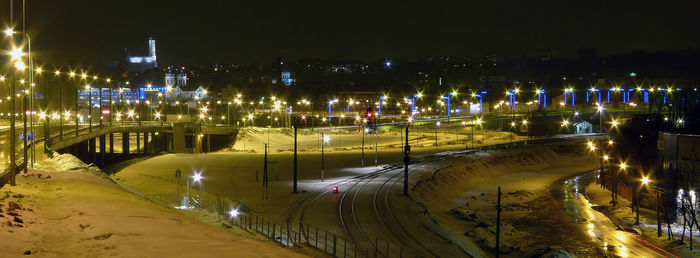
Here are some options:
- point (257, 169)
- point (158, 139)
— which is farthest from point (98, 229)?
point (158, 139)

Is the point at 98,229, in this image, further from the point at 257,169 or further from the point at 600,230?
the point at 257,169

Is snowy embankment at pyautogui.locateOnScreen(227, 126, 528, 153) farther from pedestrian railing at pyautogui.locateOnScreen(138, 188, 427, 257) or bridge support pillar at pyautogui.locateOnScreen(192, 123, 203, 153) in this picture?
pedestrian railing at pyautogui.locateOnScreen(138, 188, 427, 257)

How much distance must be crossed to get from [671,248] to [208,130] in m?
52.5

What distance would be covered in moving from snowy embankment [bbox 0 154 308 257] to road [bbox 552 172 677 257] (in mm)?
16586

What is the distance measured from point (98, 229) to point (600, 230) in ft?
78.4

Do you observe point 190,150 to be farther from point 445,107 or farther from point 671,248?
point 445,107

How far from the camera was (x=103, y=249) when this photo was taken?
12047 millimetres

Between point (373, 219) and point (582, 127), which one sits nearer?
point (373, 219)

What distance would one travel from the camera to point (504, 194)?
136 feet

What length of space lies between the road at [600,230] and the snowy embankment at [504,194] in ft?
3.97

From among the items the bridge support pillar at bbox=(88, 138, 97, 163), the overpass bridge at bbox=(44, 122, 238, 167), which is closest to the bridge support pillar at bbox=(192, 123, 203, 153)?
the overpass bridge at bbox=(44, 122, 238, 167)

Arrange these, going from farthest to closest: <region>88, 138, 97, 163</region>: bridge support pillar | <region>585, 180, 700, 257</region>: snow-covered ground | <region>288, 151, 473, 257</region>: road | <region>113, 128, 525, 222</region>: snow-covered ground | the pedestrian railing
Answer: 1. <region>88, 138, 97, 163</region>: bridge support pillar
2. <region>113, 128, 525, 222</region>: snow-covered ground
3. <region>585, 180, 700, 257</region>: snow-covered ground
4. <region>288, 151, 473, 257</region>: road
5. the pedestrian railing

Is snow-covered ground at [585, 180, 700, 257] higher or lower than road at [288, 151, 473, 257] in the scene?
lower

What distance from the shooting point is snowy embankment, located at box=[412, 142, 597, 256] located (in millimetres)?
27038
